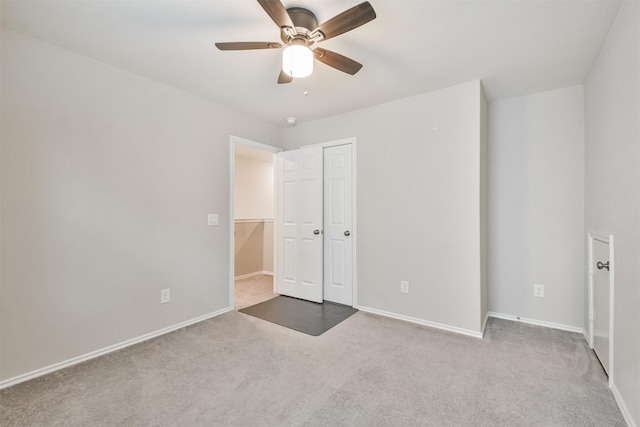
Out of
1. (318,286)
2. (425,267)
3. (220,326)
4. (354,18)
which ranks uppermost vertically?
(354,18)

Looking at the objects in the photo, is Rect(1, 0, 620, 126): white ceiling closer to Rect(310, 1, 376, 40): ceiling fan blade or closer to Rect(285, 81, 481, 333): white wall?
Rect(310, 1, 376, 40): ceiling fan blade

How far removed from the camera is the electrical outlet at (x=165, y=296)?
2.70 meters

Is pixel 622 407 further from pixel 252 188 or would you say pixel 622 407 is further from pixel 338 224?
pixel 252 188

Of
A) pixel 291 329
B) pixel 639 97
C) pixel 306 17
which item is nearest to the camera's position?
pixel 639 97

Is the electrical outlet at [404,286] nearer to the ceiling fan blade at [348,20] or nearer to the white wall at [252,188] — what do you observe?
the ceiling fan blade at [348,20]

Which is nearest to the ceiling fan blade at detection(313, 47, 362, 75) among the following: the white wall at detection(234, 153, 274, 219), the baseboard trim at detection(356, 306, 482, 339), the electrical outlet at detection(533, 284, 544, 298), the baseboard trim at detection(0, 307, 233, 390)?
the baseboard trim at detection(356, 306, 482, 339)

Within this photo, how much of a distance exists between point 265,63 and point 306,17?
2.36ft

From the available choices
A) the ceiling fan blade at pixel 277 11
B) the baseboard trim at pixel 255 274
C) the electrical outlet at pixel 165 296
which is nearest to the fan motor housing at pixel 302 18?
the ceiling fan blade at pixel 277 11

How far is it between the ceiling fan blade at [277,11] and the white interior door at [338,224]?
2.03 meters

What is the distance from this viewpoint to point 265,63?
232 cm

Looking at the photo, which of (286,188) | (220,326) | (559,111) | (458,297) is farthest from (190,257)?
(559,111)

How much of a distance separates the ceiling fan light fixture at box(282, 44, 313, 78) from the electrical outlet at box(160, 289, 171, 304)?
233 cm

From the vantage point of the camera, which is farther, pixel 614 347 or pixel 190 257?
pixel 190 257

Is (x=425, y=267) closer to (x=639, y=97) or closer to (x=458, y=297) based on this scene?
(x=458, y=297)
